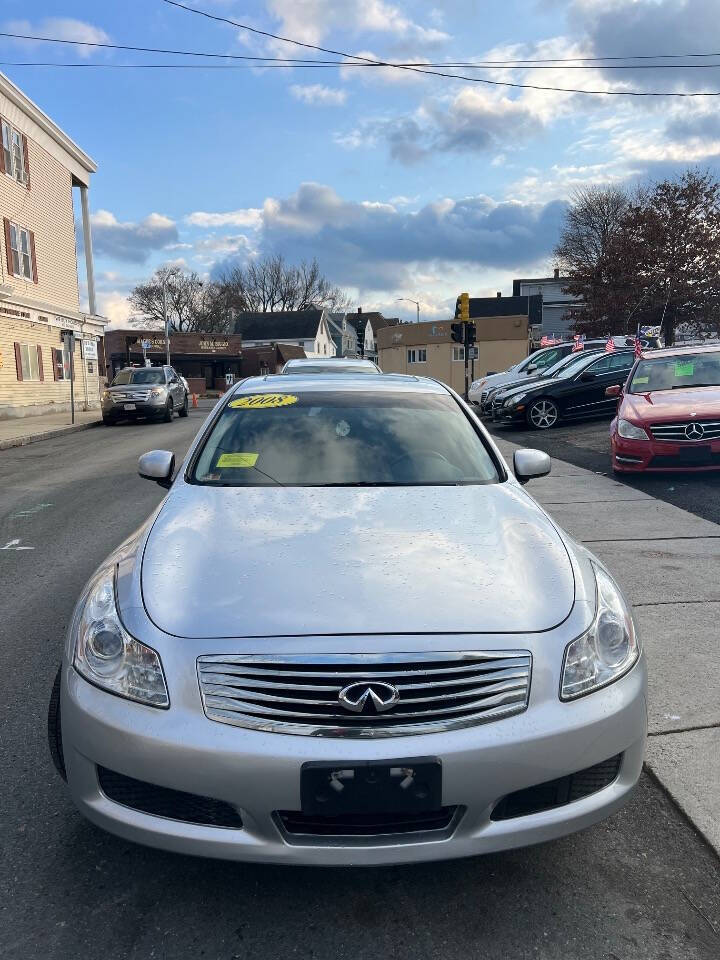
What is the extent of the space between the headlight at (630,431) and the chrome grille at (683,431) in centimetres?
12

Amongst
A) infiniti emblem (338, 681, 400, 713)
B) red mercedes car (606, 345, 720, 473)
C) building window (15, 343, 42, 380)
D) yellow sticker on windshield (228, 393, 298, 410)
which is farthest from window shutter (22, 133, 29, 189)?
infiniti emblem (338, 681, 400, 713)

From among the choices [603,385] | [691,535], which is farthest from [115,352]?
[691,535]

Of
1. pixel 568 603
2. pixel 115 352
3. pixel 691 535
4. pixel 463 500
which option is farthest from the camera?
pixel 115 352

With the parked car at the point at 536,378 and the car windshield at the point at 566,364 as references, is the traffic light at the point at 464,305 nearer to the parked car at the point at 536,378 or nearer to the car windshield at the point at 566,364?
the parked car at the point at 536,378

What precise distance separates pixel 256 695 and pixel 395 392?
8.11 feet

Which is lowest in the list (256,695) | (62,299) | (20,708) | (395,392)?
(20,708)

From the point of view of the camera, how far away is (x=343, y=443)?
3736 millimetres

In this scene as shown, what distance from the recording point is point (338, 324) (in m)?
97.5

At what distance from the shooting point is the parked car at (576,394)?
1650cm

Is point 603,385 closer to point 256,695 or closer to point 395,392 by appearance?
point 395,392

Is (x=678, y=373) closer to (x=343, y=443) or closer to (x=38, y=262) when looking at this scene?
(x=343, y=443)

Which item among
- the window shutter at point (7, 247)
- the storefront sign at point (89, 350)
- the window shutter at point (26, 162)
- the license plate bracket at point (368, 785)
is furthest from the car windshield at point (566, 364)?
the window shutter at point (26, 162)

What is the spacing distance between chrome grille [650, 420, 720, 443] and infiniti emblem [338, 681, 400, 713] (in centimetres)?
793

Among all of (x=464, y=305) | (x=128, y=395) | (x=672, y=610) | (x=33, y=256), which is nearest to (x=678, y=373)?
(x=672, y=610)
